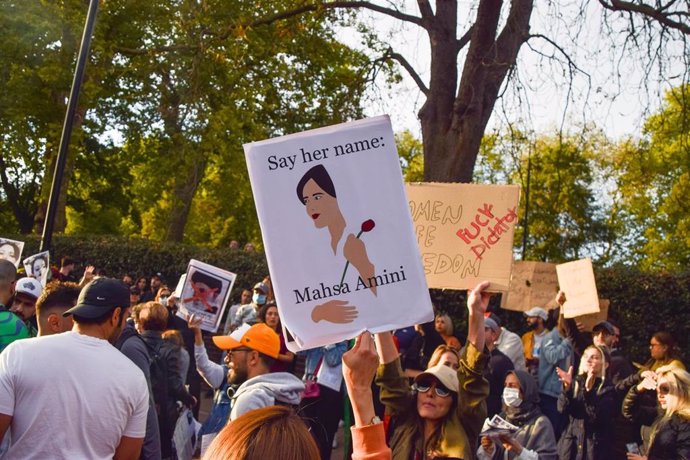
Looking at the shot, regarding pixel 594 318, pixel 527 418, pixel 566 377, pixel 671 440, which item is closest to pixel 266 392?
pixel 671 440

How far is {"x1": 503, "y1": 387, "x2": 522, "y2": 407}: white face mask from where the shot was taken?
7.91m

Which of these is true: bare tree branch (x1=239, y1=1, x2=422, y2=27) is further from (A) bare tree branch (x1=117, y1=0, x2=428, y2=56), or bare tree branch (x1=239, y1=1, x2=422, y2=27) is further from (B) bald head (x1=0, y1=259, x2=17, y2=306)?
(B) bald head (x1=0, y1=259, x2=17, y2=306)

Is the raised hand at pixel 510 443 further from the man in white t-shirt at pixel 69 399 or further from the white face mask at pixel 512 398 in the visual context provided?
the man in white t-shirt at pixel 69 399

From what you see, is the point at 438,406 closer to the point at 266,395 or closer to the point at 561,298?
the point at 266,395

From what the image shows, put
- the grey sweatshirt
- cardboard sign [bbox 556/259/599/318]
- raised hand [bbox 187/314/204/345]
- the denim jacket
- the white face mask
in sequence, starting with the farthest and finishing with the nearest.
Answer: cardboard sign [bbox 556/259/599/318] → the denim jacket → the white face mask → raised hand [bbox 187/314/204/345] → the grey sweatshirt

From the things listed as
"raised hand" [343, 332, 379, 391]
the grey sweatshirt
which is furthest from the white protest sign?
"raised hand" [343, 332, 379, 391]

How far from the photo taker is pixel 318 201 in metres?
3.79

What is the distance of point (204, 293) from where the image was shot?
31.9ft

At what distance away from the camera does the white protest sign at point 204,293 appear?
9.58m

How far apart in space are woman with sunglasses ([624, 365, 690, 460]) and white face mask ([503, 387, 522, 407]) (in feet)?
3.69

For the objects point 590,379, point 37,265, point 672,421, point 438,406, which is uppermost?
point 37,265

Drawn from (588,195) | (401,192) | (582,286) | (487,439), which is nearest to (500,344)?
(582,286)

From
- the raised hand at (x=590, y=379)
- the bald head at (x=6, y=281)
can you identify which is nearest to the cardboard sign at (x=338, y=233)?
the bald head at (x=6, y=281)

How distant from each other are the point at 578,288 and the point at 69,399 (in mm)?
7577
